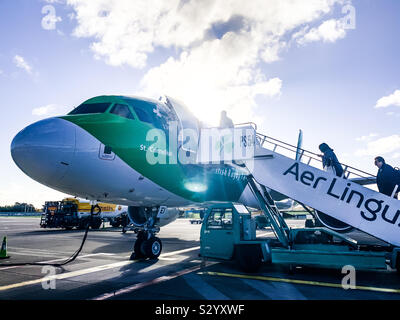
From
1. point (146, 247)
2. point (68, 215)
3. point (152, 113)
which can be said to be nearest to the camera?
point (152, 113)

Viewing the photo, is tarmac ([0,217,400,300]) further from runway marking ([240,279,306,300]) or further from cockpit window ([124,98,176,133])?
cockpit window ([124,98,176,133])

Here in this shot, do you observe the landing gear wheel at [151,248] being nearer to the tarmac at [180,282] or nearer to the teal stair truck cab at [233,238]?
the tarmac at [180,282]

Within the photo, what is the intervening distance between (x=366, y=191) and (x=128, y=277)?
6305 millimetres

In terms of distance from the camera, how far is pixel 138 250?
9.98 meters

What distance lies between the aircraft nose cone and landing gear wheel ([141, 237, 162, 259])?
14.9ft

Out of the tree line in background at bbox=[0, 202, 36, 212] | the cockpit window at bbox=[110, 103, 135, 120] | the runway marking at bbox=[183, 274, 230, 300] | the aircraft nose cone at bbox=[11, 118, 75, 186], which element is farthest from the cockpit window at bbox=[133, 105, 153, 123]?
the tree line in background at bbox=[0, 202, 36, 212]

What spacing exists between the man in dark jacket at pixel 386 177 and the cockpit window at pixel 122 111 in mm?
6950

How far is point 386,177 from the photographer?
7.55m

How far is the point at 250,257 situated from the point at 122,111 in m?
5.42

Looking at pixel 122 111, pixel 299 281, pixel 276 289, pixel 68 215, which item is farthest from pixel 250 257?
pixel 68 215

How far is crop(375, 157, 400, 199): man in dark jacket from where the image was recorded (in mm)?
7438

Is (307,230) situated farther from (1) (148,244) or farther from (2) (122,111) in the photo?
(2) (122,111)

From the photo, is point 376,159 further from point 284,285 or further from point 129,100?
point 129,100

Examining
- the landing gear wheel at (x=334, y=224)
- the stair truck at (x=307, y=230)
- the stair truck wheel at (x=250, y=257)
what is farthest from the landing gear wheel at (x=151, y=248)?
the landing gear wheel at (x=334, y=224)
